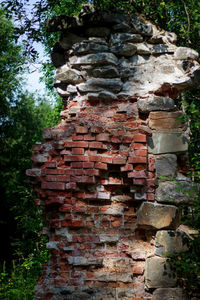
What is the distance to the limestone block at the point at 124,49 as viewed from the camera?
3.70 metres

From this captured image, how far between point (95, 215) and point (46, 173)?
69 cm

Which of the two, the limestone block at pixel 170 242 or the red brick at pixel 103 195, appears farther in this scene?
the red brick at pixel 103 195

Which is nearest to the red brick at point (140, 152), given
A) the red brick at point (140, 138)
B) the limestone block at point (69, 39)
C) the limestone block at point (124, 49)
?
the red brick at point (140, 138)

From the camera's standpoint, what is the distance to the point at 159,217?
3.27 m

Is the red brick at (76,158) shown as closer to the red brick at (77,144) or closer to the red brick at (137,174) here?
the red brick at (77,144)

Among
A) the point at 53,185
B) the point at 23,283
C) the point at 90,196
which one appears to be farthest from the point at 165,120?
the point at 23,283

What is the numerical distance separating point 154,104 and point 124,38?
878 mm

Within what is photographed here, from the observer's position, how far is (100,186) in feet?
11.3

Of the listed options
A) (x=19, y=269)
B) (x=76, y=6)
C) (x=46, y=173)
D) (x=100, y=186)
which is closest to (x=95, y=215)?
(x=100, y=186)

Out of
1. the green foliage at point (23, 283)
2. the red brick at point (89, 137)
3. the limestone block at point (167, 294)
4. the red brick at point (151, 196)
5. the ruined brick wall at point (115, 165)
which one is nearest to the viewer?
the limestone block at point (167, 294)

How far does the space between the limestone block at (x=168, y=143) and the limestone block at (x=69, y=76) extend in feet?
3.67

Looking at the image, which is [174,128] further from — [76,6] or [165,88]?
[76,6]

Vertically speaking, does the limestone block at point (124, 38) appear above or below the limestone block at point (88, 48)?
above

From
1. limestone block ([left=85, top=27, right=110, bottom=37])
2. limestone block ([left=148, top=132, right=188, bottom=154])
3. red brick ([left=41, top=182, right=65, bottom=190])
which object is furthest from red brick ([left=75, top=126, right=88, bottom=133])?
limestone block ([left=85, top=27, right=110, bottom=37])
